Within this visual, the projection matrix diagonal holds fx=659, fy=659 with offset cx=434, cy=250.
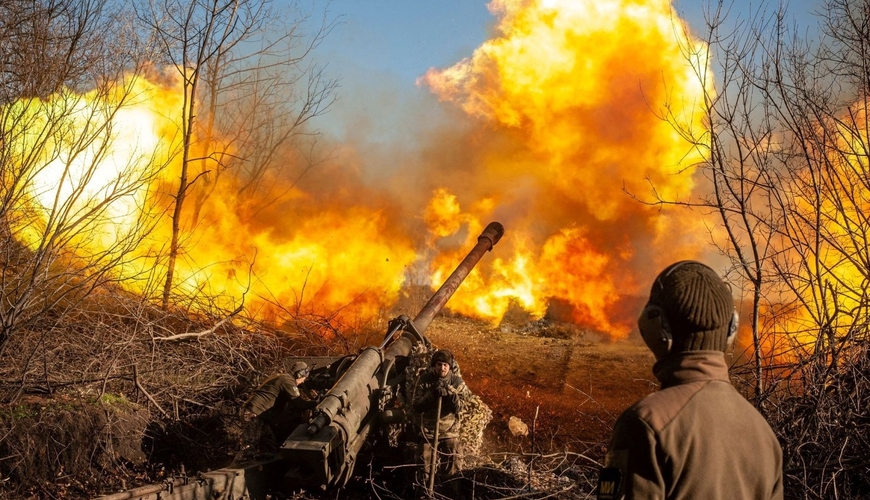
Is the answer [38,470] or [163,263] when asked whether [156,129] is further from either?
[38,470]

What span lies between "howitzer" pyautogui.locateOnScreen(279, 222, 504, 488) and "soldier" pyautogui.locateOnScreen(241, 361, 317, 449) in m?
0.68

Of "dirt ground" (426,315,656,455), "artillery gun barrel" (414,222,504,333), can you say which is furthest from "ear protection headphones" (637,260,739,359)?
"artillery gun barrel" (414,222,504,333)

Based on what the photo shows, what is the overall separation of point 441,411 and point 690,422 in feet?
20.9

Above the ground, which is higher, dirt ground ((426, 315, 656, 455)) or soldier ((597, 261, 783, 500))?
dirt ground ((426, 315, 656, 455))

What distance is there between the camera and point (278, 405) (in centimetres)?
873

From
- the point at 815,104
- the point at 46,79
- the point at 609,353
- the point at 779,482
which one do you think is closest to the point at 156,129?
the point at 46,79

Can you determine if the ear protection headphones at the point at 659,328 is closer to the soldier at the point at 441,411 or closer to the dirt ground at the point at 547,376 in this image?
the soldier at the point at 441,411

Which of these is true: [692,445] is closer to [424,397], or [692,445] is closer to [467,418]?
[424,397]

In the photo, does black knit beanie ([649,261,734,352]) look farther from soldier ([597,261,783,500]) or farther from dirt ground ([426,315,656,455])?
dirt ground ([426,315,656,455])

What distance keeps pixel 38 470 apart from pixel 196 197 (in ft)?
33.2

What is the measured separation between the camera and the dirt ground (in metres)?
9.98

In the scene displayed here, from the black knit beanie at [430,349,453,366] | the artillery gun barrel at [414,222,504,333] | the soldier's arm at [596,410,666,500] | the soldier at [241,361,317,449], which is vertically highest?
the artillery gun barrel at [414,222,504,333]

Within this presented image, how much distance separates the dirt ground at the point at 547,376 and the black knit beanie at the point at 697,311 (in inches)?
240

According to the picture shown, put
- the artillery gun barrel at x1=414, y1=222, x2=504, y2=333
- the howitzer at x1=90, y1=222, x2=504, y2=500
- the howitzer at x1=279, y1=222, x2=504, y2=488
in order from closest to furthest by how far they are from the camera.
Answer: the howitzer at x1=90, y1=222, x2=504, y2=500 → the howitzer at x1=279, y1=222, x2=504, y2=488 → the artillery gun barrel at x1=414, y1=222, x2=504, y2=333
